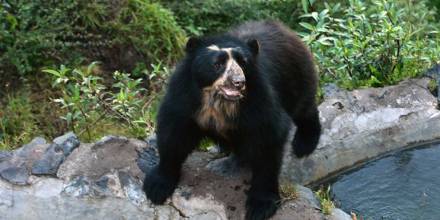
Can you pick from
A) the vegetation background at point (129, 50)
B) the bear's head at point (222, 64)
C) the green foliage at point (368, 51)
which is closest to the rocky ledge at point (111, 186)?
the bear's head at point (222, 64)

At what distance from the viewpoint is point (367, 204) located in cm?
463

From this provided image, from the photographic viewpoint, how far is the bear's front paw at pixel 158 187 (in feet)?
13.5

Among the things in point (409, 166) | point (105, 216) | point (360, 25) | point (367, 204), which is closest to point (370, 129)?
point (409, 166)

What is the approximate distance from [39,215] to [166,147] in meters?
0.81

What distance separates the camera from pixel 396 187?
4789 mm

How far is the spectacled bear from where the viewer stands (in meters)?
3.78

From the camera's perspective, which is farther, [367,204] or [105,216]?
[367,204]

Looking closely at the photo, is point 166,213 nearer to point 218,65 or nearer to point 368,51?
point 218,65

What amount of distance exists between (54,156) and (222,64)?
1.22 metres

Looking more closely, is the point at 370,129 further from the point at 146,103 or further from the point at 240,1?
the point at 240,1

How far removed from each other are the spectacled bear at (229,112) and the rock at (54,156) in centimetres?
51

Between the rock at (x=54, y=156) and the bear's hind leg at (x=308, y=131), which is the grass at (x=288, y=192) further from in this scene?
the rock at (x=54, y=156)

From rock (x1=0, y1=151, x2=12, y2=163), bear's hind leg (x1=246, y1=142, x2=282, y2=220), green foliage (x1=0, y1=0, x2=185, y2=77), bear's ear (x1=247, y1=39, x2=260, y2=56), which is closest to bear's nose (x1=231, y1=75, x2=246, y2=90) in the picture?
bear's ear (x1=247, y1=39, x2=260, y2=56)

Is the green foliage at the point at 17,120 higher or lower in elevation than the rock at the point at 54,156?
lower
